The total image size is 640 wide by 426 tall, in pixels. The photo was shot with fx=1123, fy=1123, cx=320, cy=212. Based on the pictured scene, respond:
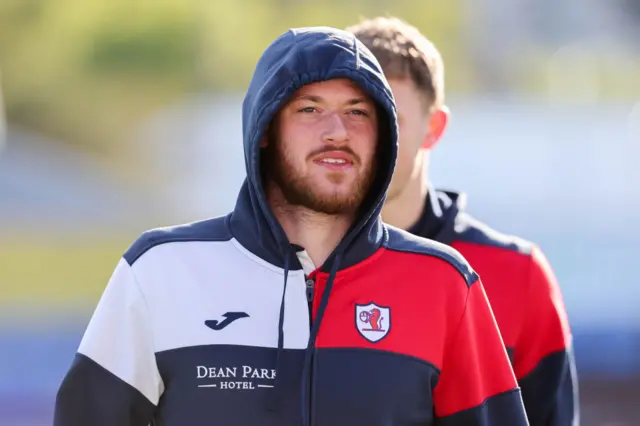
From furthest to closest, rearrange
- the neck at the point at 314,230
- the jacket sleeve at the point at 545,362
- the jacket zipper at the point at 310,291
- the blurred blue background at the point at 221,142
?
1. the blurred blue background at the point at 221,142
2. the jacket sleeve at the point at 545,362
3. the neck at the point at 314,230
4. the jacket zipper at the point at 310,291

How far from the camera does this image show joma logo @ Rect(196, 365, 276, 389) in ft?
6.88

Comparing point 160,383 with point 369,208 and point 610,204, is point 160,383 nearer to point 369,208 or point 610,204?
→ point 369,208

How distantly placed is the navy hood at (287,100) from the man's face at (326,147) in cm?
4

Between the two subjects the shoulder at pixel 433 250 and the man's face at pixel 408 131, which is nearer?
the shoulder at pixel 433 250

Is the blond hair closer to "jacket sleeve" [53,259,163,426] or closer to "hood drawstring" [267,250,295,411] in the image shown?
"hood drawstring" [267,250,295,411]

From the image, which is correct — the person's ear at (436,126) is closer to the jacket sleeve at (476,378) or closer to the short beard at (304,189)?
the short beard at (304,189)

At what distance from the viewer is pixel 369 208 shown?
2334 mm

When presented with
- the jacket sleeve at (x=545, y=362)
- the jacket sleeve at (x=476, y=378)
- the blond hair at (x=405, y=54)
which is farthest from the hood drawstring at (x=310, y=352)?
the blond hair at (x=405, y=54)

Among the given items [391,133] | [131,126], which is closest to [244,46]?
[131,126]

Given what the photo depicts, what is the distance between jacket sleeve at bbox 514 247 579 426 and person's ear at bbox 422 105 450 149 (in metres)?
0.45

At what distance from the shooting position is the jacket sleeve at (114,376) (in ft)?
6.94

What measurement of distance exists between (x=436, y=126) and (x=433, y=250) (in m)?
0.85

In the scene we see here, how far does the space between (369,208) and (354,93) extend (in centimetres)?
24

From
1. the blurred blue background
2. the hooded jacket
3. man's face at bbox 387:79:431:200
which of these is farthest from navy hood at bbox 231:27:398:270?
the blurred blue background
